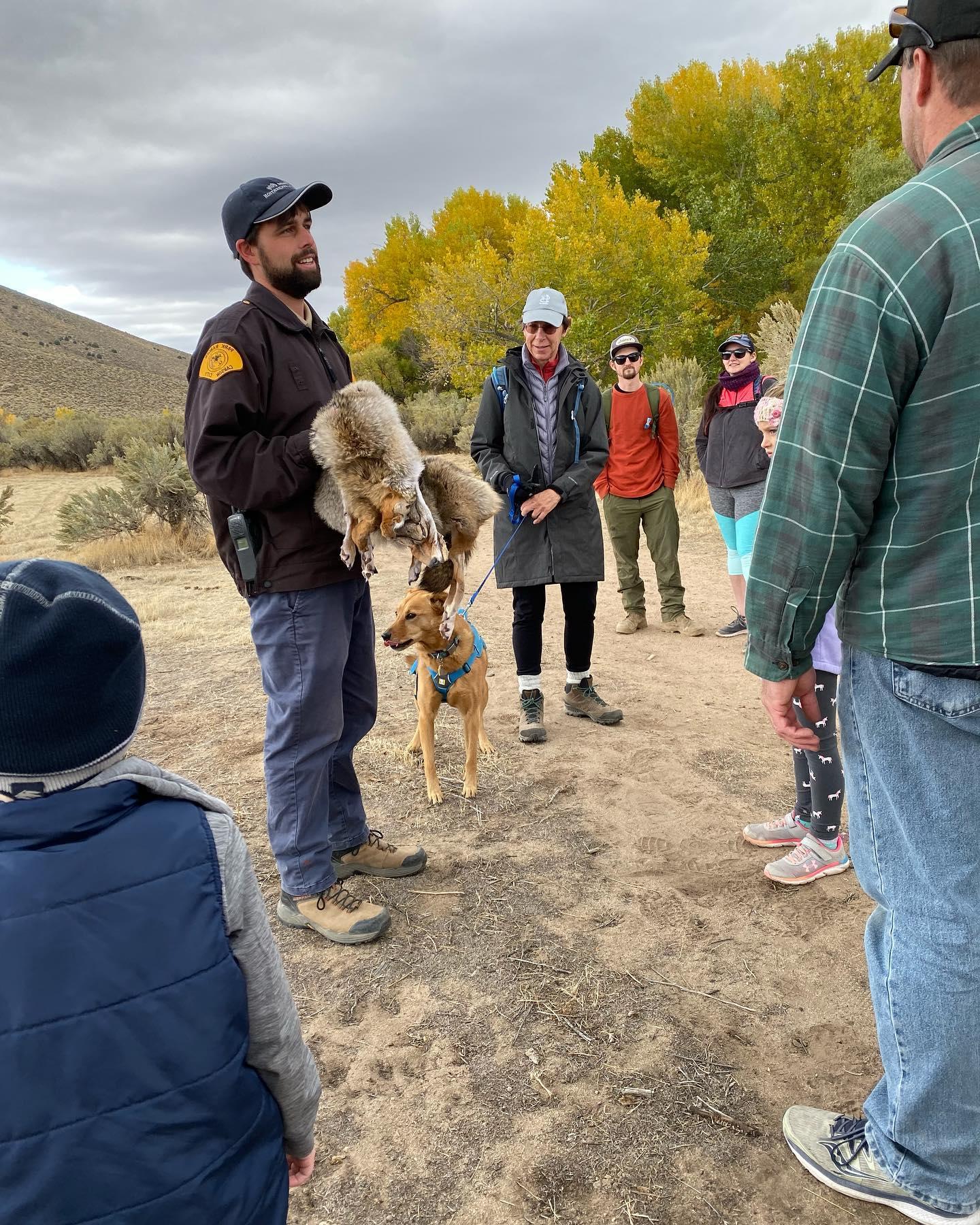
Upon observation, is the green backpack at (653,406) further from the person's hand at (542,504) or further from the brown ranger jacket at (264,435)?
the brown ranger jacket at (264,435)

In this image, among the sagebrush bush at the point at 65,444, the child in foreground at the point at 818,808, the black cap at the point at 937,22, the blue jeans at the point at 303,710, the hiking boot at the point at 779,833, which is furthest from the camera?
the sagebrush bush at the point at 65,444

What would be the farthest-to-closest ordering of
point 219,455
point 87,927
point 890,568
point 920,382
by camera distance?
point 219,455
point 890,568
point 920,382
point 87,927

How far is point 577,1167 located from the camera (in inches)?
75.2

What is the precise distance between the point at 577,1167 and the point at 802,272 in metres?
31.6

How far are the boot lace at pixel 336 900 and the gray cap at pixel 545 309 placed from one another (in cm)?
295

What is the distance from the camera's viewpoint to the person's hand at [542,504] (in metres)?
4.21

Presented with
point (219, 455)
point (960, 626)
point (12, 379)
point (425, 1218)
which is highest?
point (12, 379)

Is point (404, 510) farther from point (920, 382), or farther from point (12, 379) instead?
point (12, 379)

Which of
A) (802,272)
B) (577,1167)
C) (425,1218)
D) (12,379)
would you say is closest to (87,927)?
(425,1218)

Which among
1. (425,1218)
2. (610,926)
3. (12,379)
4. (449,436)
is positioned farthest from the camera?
(12,379)

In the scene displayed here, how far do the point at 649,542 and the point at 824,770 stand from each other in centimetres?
392

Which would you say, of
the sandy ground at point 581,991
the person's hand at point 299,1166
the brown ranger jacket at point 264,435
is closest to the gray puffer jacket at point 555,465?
the sandy ground at point 581,991

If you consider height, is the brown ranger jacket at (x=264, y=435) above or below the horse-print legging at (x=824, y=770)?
above

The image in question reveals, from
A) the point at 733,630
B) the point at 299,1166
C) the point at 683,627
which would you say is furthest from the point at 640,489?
the point at 299,1166
